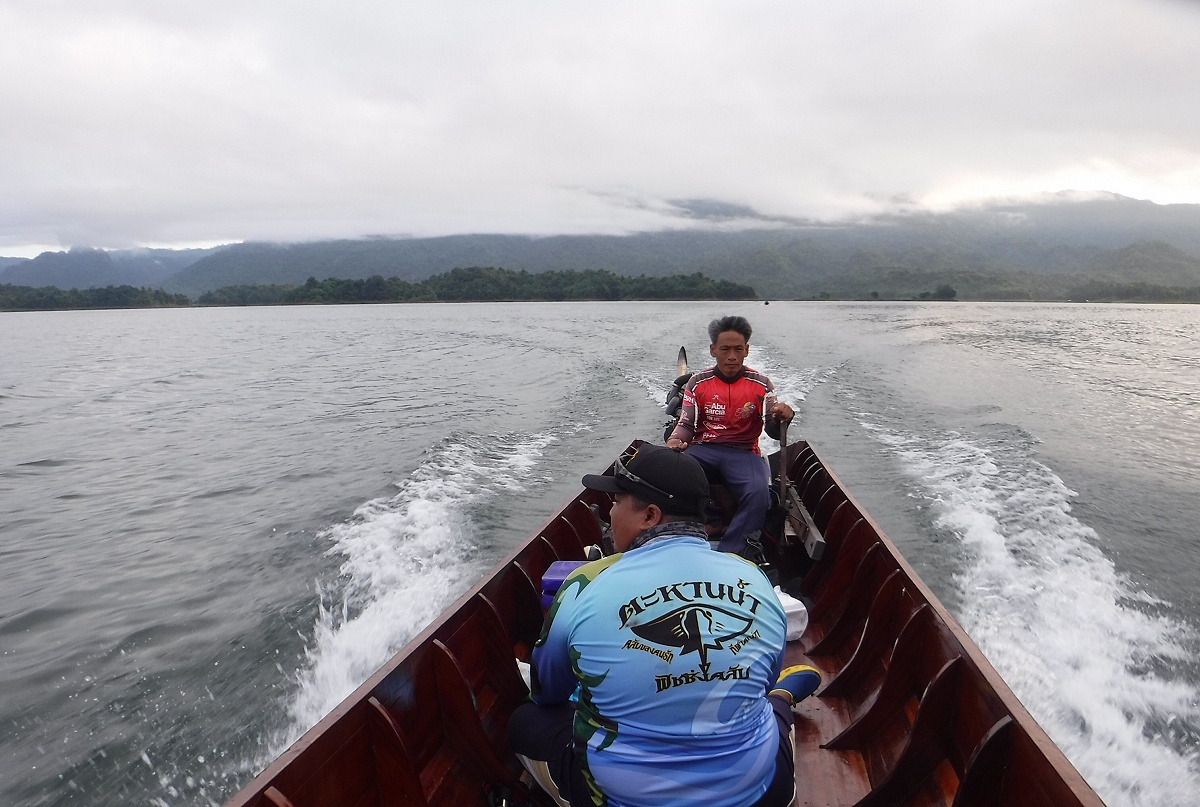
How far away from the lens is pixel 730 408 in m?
6.05

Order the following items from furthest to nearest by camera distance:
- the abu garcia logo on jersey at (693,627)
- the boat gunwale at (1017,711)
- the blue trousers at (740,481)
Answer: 1. the blue trousers at (740,481)
2. the boat gunwale at (1017,711)
3. the abu garcia logo on jersey at (693,627)

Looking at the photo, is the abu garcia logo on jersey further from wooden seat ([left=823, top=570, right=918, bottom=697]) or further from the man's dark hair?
the man's dark hair

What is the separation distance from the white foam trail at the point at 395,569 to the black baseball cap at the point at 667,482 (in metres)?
4.21

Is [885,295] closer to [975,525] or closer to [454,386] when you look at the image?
[454,386]

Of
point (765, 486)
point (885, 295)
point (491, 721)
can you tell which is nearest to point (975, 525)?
point (765, 486)

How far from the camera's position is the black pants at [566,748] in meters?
2.13

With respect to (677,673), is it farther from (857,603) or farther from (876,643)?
(857,603)

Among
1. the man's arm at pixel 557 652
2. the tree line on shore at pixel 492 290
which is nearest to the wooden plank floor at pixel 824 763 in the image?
the man's arm at pixel 557 652

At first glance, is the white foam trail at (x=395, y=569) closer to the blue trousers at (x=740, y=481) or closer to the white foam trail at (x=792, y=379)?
the blue trousers at (x=740, y=481)

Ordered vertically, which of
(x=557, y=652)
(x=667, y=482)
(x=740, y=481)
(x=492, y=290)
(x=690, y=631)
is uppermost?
(x=492, y=290)

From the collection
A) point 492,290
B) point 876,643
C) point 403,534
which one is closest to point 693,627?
point 876,643

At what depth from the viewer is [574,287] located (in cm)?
9188

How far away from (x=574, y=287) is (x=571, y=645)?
91.5 meters

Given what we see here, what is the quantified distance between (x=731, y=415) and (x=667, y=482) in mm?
3947
